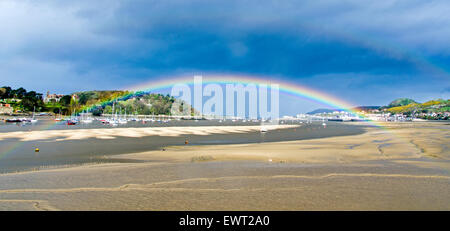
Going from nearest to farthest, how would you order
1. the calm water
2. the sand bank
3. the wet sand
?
the wet sand → the calm water → the sand bank

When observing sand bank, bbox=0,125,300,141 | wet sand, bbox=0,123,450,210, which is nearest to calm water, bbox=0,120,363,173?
wet sand, bbox=0,123,450,210

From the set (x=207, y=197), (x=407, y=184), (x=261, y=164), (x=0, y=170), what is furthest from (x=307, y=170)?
(x=0, y=170)

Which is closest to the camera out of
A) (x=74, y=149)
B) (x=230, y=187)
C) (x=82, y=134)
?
(x=230, y=187)

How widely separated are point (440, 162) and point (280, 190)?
14088mm

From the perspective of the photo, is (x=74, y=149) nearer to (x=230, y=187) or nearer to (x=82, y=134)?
(x=230, y=187)

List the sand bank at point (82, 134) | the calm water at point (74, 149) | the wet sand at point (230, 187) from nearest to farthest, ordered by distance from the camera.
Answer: the wet sand at point (230, 187) < the calm water at point (74, 149) < the sand bank at point (82, 134)

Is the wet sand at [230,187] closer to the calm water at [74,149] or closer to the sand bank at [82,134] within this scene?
the calm water at [74,149]

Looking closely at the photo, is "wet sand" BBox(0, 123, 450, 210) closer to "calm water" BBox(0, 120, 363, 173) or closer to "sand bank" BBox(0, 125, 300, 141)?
"calm water" BBox(0, 120, 363, 173)

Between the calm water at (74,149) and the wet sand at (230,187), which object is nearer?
the wet sand at (230,187)

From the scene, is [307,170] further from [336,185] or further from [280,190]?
[280,190]

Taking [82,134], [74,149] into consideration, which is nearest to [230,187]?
[74,149]

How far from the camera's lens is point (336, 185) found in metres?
12.3

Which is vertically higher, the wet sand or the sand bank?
the wet sand

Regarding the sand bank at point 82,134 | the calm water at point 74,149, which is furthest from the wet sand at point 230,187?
the sand bank at point 82,134
